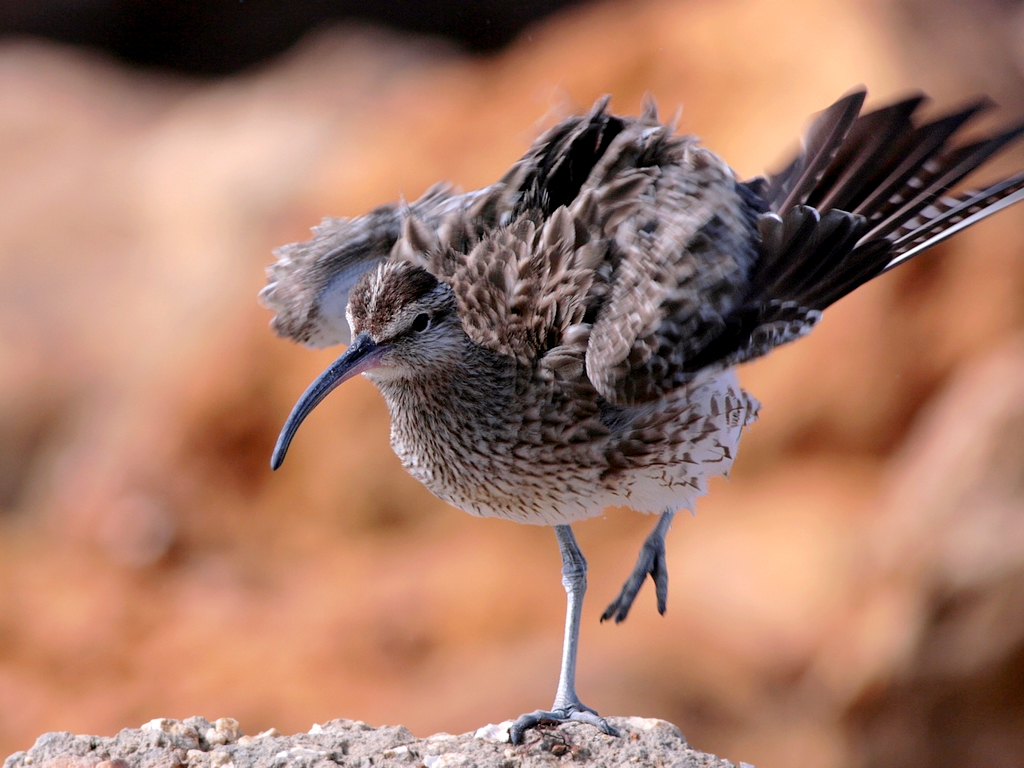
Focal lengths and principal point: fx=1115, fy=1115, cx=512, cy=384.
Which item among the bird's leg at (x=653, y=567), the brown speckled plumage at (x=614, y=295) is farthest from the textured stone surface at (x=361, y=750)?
the brown speckled plumage at (x=614, y=295)

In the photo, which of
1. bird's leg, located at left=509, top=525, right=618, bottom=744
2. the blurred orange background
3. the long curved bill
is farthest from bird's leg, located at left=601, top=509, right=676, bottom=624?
the blurred orange background

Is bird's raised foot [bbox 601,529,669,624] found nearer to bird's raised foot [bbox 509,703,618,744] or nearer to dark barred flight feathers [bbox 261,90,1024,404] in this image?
bird's raised foot [bbox 509,703,618,744]

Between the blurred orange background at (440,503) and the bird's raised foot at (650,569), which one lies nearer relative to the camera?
the bird's raised foot at (650,569)

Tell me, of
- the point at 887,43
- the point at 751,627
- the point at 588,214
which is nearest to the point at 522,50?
the point at 887,43

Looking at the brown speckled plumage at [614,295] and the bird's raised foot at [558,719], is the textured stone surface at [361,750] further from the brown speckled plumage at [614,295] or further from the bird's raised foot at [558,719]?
the brown speckled plumage at [614,295]

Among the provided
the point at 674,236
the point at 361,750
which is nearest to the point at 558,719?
the point at 361,750

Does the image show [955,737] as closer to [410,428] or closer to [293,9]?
[410,428]

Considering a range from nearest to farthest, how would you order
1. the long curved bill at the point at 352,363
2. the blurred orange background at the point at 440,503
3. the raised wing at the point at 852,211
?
the long curved bill at the point at 352,363
the raised wing at the point at 852,211
the blurred orange background at the point at 440,503

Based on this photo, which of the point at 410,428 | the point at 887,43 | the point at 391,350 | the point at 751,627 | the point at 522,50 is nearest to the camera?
the point at 391,350

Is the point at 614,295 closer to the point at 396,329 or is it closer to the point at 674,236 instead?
the point at 674,236
